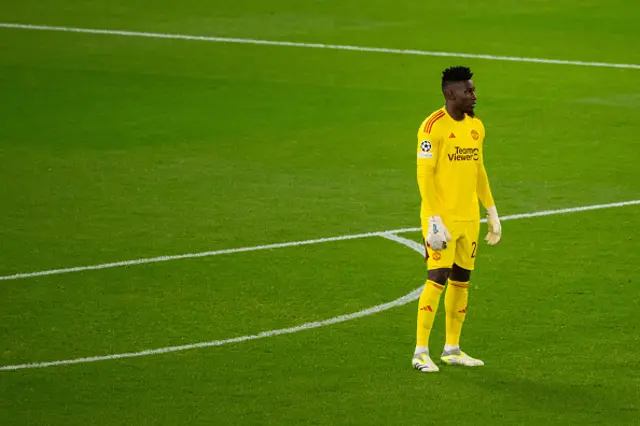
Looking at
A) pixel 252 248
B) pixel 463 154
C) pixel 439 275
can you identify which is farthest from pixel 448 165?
pixel 252 248

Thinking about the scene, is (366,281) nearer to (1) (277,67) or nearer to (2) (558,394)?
(2) (558,394)

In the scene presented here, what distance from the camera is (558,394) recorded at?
10828 millimetres

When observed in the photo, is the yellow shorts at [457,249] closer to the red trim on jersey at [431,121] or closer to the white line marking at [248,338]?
the red trim on jersey at [431,121]

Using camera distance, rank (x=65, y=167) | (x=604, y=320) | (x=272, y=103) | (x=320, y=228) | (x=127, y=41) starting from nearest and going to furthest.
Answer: (x=604, y=320), (x=320, y=228), (x=65, y=167), (x=272, y=103), (x=127, y=41)

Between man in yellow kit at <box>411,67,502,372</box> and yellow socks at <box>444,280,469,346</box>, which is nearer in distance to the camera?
man in yellow kit at <box>411,67,502,372</box>

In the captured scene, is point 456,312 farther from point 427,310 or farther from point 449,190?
point 449,190

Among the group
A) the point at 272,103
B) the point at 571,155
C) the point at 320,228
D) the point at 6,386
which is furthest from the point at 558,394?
the point at 272,103

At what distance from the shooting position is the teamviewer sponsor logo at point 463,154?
11.2 metres

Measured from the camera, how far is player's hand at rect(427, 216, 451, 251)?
36.1ft

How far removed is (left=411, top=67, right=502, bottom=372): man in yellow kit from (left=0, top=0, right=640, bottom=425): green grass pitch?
0.65 m

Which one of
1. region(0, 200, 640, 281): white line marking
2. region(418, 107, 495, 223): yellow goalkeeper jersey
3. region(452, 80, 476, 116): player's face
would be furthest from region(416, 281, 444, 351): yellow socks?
region(0, 200, 640, 281): white line marking

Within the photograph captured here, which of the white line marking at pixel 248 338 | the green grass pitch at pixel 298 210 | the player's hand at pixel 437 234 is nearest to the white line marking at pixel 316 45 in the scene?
the green grass pitch at pixel 298 210

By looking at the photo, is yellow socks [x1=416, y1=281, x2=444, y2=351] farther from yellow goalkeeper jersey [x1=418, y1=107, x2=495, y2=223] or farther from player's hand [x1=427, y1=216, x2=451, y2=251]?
yellow goalkeeper jersey [x1=418, y1=107, x2=495, y2=223]

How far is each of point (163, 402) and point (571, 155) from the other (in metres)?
9.82
